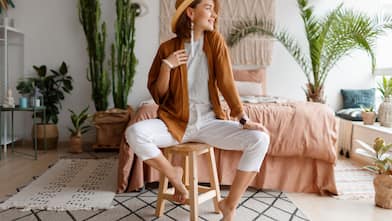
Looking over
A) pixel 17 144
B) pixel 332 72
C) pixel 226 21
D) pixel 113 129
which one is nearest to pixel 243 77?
pixel 226 21

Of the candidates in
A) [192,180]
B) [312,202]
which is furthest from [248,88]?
[192,180]

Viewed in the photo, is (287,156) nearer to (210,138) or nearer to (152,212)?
(210,138)

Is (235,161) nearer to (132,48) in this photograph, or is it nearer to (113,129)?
(113,129)

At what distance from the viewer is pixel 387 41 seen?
432 cm

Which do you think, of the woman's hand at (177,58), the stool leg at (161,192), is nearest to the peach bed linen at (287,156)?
the stool leg at (161,192)

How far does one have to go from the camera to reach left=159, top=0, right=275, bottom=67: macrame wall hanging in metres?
4.38

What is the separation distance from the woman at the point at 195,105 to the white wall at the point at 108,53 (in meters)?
2.61

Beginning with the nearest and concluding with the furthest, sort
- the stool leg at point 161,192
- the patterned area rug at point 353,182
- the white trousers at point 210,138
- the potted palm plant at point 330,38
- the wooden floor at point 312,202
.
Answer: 1. the white trousers at point 210,138
2. the stool leg at point 161,192
3. the wooden floor at point 312,202
4. the patterned area rug at point 353,182
5. the potted palm plant at point 330,38

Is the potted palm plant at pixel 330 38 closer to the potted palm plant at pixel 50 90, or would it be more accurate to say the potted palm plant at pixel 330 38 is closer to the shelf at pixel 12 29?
the potted palm plant at pixel 50 90

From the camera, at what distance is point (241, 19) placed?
440 centimetres

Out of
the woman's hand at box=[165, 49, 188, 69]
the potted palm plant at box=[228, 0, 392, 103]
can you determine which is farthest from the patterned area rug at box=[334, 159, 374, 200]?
the woman's hand at box=[165, 49, 188, 69]

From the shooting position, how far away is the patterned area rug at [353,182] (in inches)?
102

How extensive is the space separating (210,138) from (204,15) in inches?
25.1

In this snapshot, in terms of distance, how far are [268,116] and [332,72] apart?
244 cm
